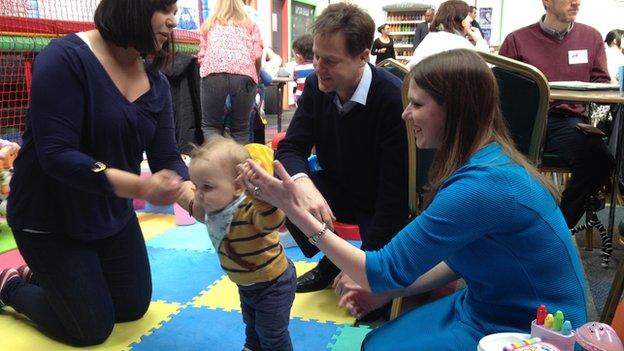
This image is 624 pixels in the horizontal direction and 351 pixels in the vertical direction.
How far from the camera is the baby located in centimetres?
148

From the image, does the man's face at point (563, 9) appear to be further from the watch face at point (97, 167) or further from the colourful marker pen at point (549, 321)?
the watch face at point (97, 167)

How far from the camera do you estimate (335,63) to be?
191cm

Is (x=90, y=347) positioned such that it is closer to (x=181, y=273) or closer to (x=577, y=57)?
(x=181, y=273)

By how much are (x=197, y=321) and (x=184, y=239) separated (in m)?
1.01

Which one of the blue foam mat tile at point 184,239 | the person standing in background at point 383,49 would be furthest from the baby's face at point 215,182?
the person standing in background at point 383,49

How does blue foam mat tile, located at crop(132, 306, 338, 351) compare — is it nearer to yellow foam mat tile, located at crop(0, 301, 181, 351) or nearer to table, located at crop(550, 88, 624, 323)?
yellow foam mat tile, located at crop(0, 301, 181, 351)

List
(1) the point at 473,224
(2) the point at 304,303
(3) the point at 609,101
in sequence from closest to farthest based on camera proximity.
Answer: (1) the point at 473,224 < (2) the point at 304,303 < (3) the point at 609,101

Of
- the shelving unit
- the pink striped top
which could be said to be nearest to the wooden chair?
the pink striped top

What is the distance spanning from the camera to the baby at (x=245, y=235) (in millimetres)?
1482

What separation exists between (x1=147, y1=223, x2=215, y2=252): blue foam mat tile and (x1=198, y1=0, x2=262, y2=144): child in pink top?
941 millimetres

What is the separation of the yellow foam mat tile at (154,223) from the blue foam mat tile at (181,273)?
0.27 meters

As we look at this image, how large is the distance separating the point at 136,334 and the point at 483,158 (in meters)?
1.52

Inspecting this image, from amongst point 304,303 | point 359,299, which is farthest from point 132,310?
point 359,299

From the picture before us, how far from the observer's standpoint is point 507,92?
1.80 metres
